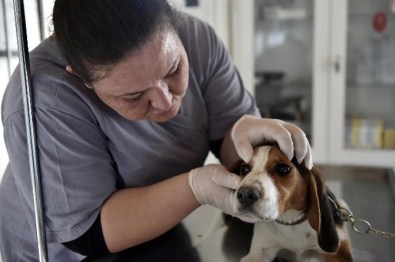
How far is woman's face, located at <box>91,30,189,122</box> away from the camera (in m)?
0.67

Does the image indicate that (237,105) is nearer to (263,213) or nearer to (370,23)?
(263,213)

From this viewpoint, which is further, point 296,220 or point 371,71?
point 371,71

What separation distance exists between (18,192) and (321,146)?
1.99 meters

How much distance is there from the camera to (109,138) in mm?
817

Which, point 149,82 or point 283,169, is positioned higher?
point 149,82

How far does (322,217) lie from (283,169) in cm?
9

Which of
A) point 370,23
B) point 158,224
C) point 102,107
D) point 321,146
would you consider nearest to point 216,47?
point 102,107

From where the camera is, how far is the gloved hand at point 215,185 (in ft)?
2.32

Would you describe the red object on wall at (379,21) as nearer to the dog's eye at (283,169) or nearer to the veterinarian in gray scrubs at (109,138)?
the veterinarian in gray scrubs at (109,138)

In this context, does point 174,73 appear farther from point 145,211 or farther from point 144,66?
point 145,211

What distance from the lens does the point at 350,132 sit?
2529mm

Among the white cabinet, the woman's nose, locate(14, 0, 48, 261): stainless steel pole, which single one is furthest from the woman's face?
the white cabinet

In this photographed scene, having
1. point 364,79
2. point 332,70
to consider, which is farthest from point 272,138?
point 364,79

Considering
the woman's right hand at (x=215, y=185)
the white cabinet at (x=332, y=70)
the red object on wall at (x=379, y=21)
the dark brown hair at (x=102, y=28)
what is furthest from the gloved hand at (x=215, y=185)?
the red object on wall at (x=379, y=21)
